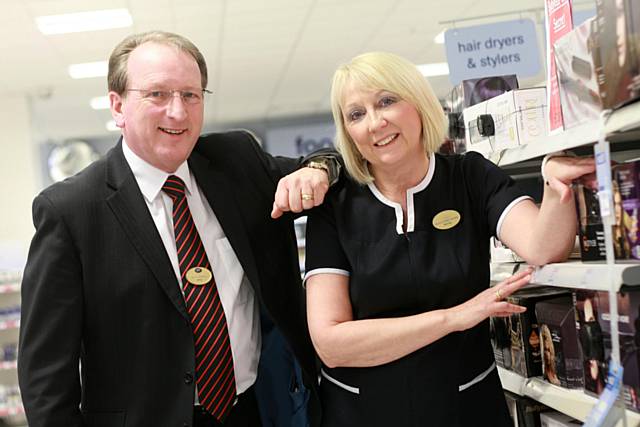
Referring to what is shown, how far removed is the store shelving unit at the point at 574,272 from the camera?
1.51m

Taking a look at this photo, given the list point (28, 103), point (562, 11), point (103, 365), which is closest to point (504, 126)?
point (562, 11)

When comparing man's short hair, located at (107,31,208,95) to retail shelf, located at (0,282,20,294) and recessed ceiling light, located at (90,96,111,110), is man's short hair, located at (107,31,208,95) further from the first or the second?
recessed ceiling light, located at (90,96,111,110)

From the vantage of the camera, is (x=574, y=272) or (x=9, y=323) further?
(x=9, y=323)

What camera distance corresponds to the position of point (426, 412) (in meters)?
1.97

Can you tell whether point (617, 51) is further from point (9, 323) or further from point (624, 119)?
point (9, 323)

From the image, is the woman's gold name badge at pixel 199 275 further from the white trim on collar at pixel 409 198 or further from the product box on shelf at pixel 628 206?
the product box on shelf at pixel 628 206

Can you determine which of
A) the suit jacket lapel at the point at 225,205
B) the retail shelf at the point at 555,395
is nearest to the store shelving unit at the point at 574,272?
the retail shelf at the point at 555,395

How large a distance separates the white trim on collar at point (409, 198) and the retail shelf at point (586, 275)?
356mm

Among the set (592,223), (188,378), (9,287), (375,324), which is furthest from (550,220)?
(9,287)

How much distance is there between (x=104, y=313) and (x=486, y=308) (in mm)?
1037

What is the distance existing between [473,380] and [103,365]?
1028 mm

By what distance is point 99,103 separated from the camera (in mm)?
11586

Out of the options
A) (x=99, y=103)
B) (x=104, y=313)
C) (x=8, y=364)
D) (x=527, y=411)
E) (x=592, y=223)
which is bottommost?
(x=8, y=364)

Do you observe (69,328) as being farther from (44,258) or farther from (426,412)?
(426,412)
